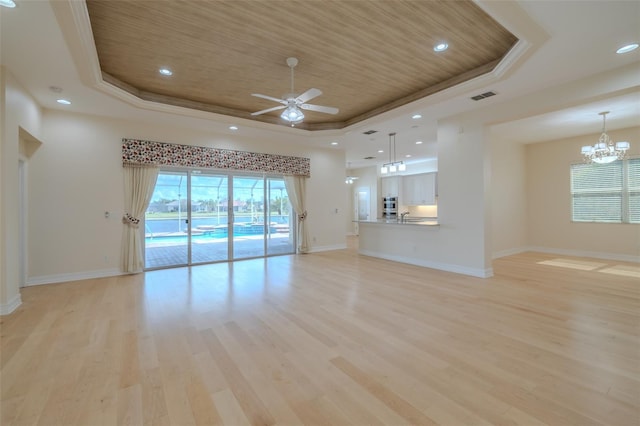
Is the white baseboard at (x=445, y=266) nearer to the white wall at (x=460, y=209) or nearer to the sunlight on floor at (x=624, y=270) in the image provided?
the white wall at (x=460, y=209)

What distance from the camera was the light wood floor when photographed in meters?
1.78

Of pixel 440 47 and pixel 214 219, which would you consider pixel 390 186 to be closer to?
pixel 214 219

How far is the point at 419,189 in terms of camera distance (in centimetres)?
1061

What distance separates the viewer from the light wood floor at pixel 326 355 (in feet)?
5.84

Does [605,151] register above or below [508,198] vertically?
above

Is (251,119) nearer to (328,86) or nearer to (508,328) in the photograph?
(328,86)

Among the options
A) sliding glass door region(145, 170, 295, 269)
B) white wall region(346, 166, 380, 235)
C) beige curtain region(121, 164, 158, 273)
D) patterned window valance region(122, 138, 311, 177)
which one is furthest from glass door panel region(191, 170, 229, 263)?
white wall region(346, 166, 380, 235)

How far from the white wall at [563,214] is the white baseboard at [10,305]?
10.9m

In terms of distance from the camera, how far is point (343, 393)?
1934 mm

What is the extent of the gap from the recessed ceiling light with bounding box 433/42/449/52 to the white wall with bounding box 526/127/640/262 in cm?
610

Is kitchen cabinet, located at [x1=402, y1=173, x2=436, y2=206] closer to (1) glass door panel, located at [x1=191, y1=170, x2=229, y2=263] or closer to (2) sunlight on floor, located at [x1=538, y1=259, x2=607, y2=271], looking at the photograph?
(2) sunlight on floor, located at [x1=538, y1=259, x2=607, y2=271]

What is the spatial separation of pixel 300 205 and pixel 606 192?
24.6ft

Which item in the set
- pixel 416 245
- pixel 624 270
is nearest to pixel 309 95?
pixel 416 245

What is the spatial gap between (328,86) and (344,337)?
384cm
